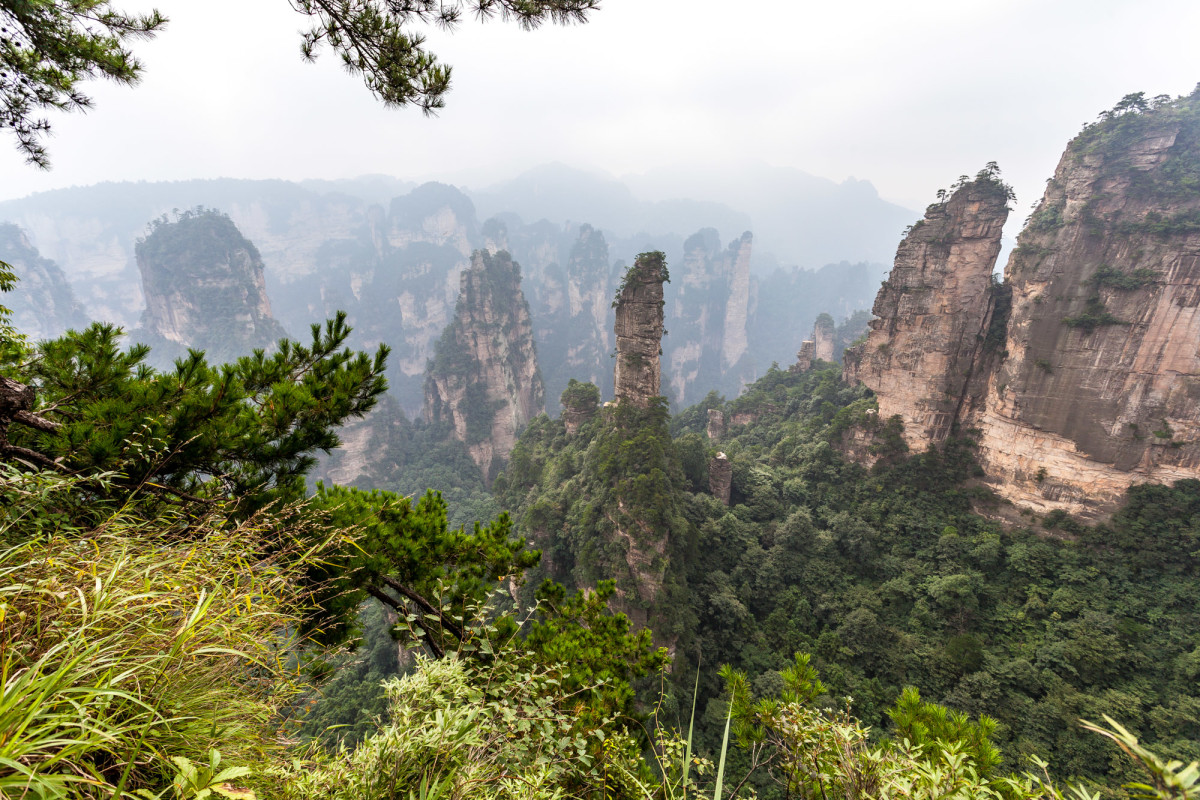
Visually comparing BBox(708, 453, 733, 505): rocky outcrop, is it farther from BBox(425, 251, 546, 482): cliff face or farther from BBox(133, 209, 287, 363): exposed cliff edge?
BBox(133, 209, 287, 363): exposed cliff edge

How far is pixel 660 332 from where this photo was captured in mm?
18562

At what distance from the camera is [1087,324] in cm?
1315

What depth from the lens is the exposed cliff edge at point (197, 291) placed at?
1720 inches

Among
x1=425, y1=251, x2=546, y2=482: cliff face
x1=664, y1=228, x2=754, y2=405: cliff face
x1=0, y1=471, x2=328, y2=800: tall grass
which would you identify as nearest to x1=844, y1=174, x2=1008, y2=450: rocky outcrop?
x1=0, y1=471, x2=328, y2=800: tall grass

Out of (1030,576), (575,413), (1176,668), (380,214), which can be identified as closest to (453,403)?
(575,413)

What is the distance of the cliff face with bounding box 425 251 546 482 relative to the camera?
3716 centimetres

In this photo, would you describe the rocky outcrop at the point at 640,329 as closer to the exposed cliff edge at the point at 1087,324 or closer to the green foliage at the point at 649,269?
the green foliage at the point at 649,269

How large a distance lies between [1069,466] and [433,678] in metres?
19.6

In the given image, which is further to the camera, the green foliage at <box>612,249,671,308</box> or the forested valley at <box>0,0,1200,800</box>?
the green foliage at <box>612,249,671,308</box>

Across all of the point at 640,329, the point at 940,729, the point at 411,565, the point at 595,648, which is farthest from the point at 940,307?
the point at 411,565

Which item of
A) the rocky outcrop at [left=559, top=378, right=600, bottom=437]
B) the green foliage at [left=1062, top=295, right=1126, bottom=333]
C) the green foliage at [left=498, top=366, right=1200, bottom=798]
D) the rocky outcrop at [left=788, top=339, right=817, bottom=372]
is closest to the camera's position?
the green foliage at [left=498, top=366, right=1200, bottom=798]

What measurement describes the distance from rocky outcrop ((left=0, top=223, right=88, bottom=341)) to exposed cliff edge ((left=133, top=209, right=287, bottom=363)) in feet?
72.6

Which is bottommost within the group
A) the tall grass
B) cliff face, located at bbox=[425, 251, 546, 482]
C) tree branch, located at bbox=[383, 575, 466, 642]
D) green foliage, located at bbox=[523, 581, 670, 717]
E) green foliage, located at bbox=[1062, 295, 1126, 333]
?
cliff face, located at bbox=[425, 251, 546, 482]

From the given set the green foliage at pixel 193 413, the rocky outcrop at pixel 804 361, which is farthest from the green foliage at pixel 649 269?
the rocky outcrop at pixel 804 361
